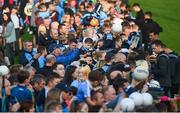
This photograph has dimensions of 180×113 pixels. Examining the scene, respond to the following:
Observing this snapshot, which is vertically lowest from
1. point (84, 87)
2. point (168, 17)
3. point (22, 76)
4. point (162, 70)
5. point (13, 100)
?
point (168, 17)

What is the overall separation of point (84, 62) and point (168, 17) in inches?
479

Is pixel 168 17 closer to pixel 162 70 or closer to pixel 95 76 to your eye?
pixel 162 70

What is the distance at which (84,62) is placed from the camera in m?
13.0

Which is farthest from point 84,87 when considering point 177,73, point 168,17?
point 168,17

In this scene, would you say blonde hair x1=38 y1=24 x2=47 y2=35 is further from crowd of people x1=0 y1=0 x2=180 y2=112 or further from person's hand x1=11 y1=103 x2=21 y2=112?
person's hand x1=11 y1=103 x2=21 y2=112

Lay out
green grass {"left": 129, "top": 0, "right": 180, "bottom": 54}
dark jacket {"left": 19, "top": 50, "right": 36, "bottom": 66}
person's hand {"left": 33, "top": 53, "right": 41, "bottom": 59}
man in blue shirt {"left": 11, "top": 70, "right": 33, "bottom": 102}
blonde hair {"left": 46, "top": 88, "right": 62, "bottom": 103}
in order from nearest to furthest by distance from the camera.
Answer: blonde hair {"left": 46, "top": 88, "right": 62, "bottom": 103} < man in blue shirt {"left": 11, "top": 70, "right": 33, "bottom": 102} < person's hand {"left": 33, "top": 53, "right": 41, "bottom": 59} < dark jacket {"left": 19, "top": 50, "right": 36, "bottom": 66} < green grass {"left": 129, "top": 0, "right": 180, "bottom": 54}

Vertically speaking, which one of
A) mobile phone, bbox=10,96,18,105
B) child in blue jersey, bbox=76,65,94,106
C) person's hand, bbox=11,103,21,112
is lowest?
mobile phone, bbox=10,96,18,105

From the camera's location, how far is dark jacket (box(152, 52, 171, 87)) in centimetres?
1344

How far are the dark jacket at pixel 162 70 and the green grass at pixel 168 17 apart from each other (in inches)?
239

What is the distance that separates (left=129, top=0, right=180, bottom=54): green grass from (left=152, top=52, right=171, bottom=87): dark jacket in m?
6.07

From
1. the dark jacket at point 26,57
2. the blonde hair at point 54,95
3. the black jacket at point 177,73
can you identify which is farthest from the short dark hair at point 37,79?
the black jacket at point 177,73

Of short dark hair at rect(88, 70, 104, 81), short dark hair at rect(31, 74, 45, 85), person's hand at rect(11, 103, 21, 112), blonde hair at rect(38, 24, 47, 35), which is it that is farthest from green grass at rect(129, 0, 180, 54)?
person's hand at rect(11, 103, 21, 112)

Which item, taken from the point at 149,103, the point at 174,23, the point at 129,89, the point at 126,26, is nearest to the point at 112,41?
the point at 126,26

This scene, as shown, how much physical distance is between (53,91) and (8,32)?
710 centimetres
